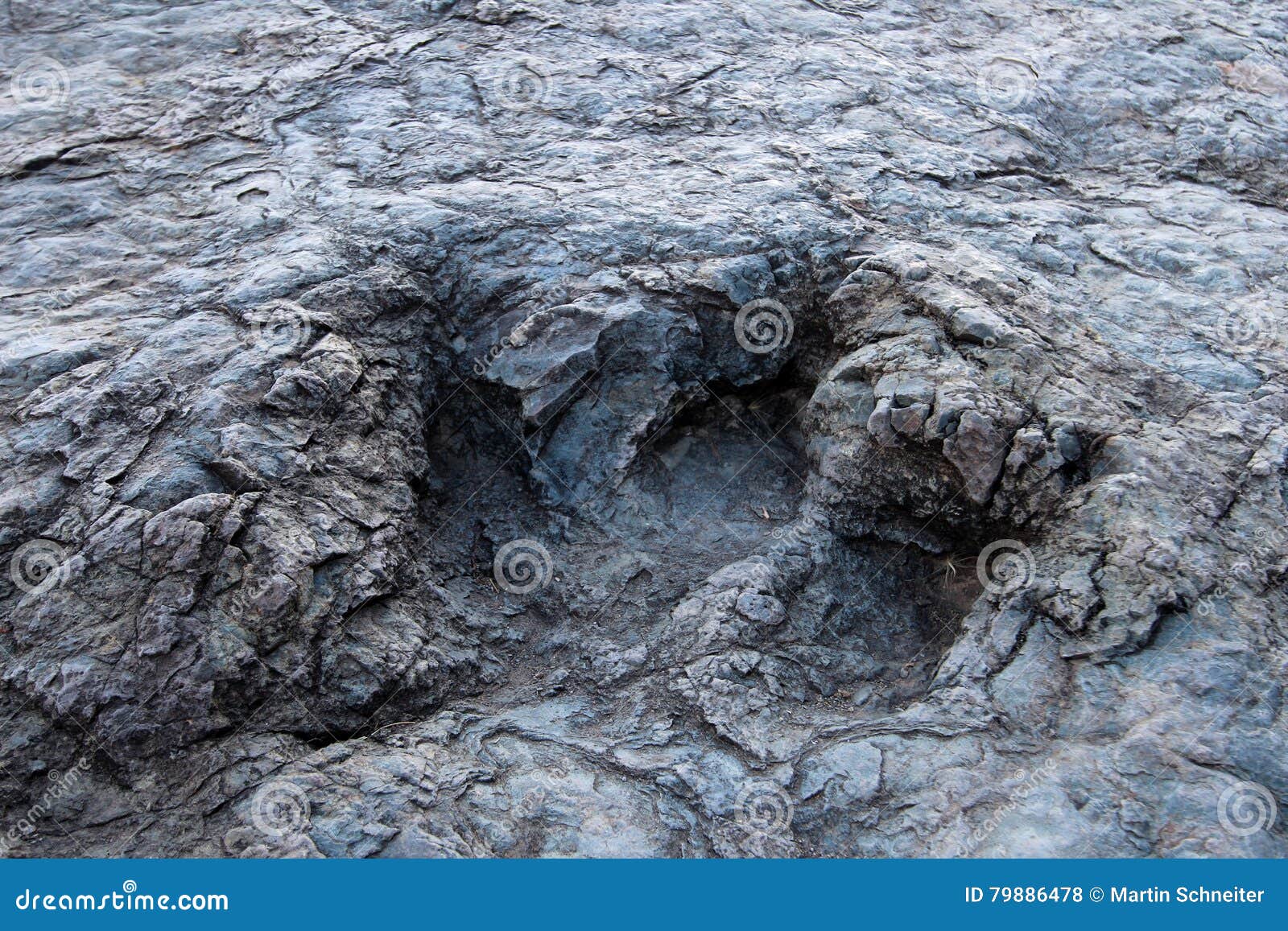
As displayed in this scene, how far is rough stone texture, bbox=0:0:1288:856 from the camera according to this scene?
2.86m

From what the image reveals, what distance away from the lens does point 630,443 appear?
3760 millimetres

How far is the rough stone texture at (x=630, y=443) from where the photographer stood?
2863 mm

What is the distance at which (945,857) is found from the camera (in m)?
2.71

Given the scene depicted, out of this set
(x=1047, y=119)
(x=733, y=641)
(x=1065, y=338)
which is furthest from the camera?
(x=1047, y=119)

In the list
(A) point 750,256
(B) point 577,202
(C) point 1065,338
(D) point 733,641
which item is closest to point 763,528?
(D) point 733,641

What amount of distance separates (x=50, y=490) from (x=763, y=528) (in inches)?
98.5

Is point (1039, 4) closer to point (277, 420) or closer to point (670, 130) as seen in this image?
point (670, 130)

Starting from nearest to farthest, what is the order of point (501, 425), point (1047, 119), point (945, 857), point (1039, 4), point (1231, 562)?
point (945, 857)
point (1231, 562)
point (501, 425)
point (1047, 119)
point (1039, 4)

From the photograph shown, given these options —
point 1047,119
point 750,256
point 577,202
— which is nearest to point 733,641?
point 750,256

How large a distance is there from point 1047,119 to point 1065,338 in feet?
5.83

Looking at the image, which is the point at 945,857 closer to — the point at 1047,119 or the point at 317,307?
the point at 317,307

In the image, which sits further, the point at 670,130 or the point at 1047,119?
the point at 1047,119

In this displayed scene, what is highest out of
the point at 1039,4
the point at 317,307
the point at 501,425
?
the point at 1039,4

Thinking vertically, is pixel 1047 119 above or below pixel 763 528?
above
